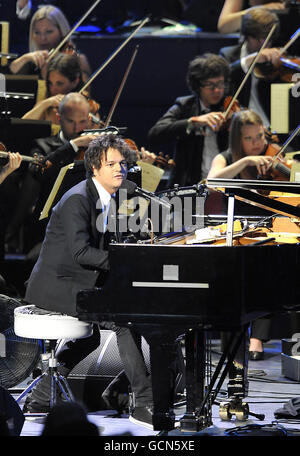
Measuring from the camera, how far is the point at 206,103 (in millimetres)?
6555

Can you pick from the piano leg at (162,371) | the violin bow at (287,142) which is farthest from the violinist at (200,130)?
the piano leg at (162,371)

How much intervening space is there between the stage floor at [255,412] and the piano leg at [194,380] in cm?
5

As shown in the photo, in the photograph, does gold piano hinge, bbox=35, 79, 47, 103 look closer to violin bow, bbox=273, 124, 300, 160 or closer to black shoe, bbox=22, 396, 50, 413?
violin bow, bbox=273, 124, 300, 160

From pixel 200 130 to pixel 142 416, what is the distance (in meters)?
2.90

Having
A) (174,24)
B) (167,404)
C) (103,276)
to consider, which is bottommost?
(167,404)

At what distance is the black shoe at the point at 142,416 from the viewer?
13.2 ft

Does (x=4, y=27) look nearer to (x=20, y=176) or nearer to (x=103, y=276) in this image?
Answer: (x=20, y=176)

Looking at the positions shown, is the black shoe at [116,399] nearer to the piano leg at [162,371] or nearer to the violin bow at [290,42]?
the piano leg at [162,371]

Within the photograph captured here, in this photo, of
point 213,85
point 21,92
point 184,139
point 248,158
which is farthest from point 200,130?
point 21,92

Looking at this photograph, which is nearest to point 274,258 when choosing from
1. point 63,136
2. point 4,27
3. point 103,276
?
point 103,276

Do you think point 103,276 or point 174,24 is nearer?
point 103,276

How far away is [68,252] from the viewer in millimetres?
4293

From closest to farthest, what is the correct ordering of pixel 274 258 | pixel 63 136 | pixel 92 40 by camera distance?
pixel 274 258 < pixel 63 136 < pixel 92 40
